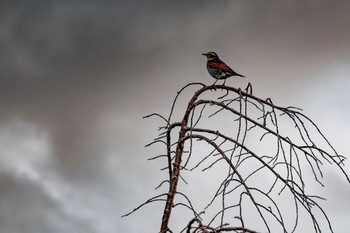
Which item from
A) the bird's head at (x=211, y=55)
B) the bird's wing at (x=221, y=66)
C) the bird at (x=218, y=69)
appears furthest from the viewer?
the bird's head at (x=211, y=55)

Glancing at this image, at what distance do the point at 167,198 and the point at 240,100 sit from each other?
1.20 m

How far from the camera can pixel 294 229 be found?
443 centimetres

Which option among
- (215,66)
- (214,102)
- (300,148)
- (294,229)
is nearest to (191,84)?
(214,102)

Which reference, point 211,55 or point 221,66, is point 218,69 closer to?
point 221,66

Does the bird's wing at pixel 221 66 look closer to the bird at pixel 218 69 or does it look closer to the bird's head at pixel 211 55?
the bird at pixel 218 69

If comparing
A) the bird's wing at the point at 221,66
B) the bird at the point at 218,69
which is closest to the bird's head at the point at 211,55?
the bird at the point at 218,69

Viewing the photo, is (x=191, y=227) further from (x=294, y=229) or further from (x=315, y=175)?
(x=315, y=175)

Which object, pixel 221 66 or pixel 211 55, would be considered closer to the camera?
pixel 221 66

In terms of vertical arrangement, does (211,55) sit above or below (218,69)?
above

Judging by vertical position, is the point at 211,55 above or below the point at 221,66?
above

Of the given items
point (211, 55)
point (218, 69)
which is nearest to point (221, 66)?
point (218, 69)

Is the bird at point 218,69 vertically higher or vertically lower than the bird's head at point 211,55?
lower

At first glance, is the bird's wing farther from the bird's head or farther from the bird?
the bird's head

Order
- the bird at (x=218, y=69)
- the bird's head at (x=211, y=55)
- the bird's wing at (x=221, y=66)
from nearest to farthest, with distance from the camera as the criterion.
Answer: the bird at (x=218, y=69) → the bird's wing at (x=221, y=66) → the bird's head at (x=211, y=55)
